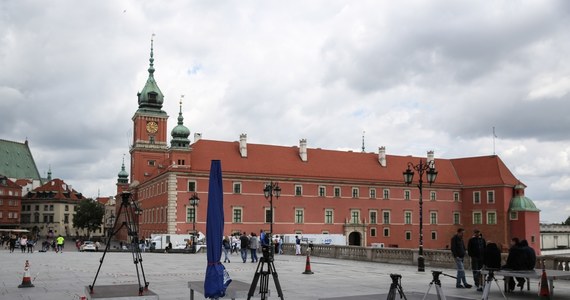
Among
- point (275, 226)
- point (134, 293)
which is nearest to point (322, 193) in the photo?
point (275, 226)

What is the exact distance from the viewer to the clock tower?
7419 centimetres

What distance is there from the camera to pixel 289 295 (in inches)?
551

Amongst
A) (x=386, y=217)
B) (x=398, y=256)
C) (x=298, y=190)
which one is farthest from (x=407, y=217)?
(x=398, y=256)

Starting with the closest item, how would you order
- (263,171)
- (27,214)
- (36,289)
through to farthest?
1. (36,289)
2. (263,171)
3. (27,214)

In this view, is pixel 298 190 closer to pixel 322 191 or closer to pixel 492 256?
pixel 322 191

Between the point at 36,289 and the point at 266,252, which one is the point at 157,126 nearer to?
the point at 36,289

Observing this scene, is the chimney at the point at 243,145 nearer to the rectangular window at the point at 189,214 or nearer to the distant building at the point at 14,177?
the rectangular window at the point at 189,214

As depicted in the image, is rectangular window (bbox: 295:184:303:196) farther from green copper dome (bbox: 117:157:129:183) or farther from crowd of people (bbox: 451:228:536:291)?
green copper dome (bbox: 117:157:129:183)

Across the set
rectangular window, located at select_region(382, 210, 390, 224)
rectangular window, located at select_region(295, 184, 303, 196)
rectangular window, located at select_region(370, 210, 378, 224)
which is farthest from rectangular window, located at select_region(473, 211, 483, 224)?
rectangular window, located at select_region(295, 184, 303, 196)

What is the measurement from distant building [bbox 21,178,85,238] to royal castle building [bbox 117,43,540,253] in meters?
46.8

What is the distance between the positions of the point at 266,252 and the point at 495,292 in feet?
24.4

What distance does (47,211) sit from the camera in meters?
114

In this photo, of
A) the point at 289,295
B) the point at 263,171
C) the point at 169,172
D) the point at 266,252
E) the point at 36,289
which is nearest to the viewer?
the point at 266,252

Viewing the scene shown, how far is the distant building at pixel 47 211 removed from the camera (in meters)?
114
